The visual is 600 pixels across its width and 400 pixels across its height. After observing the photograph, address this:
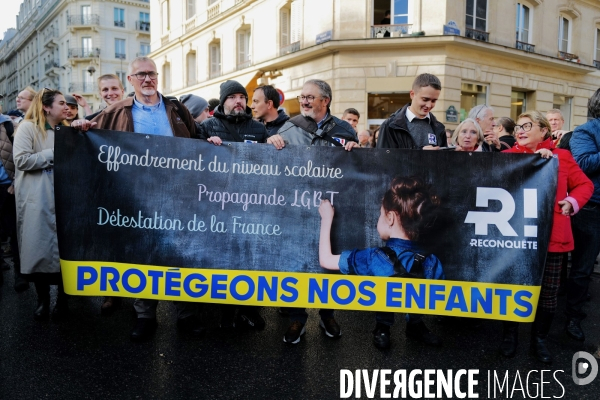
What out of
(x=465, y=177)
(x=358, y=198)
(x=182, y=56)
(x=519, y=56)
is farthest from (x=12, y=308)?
(x=182, y=56)

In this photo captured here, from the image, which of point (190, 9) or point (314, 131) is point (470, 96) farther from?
point (190, 9)

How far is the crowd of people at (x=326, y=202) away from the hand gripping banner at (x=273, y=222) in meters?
0.11

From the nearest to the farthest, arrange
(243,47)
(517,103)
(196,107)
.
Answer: (196,107) → (517,103) → (243,47)

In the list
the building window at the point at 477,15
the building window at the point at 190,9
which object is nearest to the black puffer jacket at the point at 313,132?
the building window at the point at 477,15

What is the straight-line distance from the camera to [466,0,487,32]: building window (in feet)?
55.6

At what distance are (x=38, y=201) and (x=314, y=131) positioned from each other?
8.14 feet

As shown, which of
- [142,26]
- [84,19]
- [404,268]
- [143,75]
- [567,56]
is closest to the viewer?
[404,268]

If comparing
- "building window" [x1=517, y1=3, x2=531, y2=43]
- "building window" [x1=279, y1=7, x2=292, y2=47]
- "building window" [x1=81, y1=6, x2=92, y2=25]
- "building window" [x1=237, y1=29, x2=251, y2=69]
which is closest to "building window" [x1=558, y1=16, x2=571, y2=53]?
"building window" [x1=517, y1=3, x2=531, y2=43]

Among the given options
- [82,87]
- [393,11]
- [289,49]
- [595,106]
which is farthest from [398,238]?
[82,87]

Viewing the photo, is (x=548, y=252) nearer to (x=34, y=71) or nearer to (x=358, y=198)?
(x=358, y=198)

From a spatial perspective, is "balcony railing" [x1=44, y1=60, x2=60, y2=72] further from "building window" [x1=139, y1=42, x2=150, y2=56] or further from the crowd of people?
the crowd of people

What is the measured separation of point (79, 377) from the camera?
127 inches

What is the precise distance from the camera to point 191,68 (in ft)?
86.5

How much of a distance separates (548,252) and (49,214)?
160 inches
